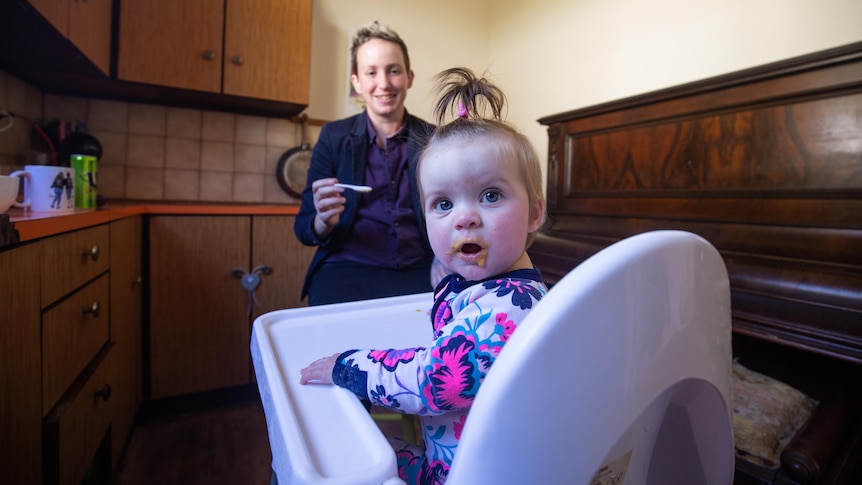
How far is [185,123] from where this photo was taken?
2334 mm

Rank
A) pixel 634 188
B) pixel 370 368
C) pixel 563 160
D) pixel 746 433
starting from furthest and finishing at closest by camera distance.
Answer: pixel 563 160 → pixel 634 188 → pixel 746 433 → pixel 370 368

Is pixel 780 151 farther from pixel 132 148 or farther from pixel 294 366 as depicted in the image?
pixel 132 148

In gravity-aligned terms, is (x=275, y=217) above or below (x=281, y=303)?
above

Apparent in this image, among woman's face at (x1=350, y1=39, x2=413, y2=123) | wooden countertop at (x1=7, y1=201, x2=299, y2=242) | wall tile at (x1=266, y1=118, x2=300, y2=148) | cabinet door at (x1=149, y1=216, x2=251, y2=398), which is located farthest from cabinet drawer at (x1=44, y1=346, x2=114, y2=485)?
wall tile at (x1=266, y1=118, x2=300, y2=148)

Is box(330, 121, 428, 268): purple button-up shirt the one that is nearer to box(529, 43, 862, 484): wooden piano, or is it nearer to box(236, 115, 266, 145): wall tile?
box(529, 43, 862, 484): wooden piano

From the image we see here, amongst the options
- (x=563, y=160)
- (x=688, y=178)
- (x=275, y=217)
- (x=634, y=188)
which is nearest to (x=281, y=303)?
(x=275, y=217)

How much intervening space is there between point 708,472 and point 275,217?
1906 millimetres

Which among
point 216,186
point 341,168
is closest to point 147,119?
point 216,186

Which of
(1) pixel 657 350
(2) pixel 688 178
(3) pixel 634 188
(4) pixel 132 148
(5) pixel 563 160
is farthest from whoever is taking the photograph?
(4) pixel 132 148

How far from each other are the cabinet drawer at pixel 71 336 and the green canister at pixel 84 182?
0.23 m

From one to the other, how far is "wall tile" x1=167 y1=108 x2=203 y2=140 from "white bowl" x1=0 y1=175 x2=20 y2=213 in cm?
164

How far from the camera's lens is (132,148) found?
2242 mm

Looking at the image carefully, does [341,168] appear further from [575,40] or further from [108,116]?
[575,40]

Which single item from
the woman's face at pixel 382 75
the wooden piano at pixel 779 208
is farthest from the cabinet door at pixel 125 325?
the wooden piano at pixel 779 208
